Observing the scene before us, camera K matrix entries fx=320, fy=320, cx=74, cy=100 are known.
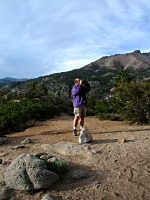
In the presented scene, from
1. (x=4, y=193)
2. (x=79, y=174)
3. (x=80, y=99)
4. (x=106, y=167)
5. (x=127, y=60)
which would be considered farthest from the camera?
(x=127, y=60)

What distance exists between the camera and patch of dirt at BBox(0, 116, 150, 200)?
5.97m

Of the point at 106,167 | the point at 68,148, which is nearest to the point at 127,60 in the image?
the point at 68,148

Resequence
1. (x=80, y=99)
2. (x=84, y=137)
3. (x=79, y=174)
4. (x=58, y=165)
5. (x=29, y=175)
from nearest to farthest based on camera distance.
Result: (x=29, y=175) → (x=79, y=174) → (x=58, y=165) → (x=84, y=137) → (x=80, y=99)

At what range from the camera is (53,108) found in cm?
1666

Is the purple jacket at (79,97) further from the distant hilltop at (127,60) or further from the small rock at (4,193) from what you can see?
the distant hilltop at (127,60)

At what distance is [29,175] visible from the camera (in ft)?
20.6

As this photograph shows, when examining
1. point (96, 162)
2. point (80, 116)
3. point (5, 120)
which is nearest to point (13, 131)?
point (5, 120)

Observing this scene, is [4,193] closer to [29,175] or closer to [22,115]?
[29,175]

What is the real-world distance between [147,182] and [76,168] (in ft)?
4.93

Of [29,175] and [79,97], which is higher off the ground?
[79,97]

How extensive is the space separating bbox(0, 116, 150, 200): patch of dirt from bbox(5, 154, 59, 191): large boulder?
0.13m

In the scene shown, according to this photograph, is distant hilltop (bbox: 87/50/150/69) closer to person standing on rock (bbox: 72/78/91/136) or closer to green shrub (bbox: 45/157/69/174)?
person standing on rock (bbox: 72/78/91/136)

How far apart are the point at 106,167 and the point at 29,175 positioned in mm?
1679

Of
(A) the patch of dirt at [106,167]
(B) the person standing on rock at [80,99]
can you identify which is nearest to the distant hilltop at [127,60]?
(B) the person standing on rock at [80,99]
